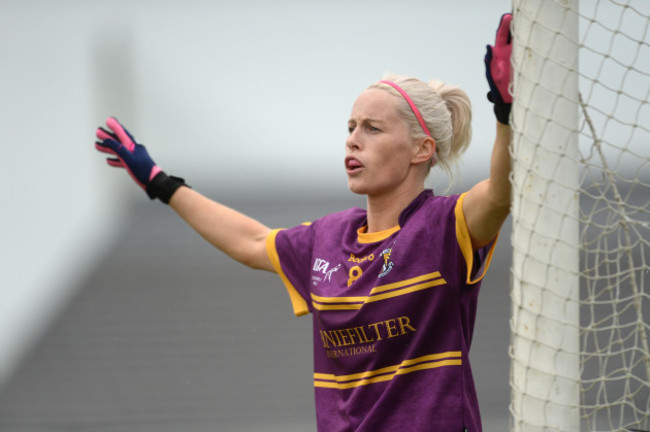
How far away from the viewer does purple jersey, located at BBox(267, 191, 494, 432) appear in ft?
7.63

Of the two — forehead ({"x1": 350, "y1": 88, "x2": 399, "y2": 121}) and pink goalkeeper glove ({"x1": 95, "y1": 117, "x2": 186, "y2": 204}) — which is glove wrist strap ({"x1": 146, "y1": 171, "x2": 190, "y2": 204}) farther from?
forehead ({"x1": 350, "y1": 88, "x2": 399, "y2": 121})

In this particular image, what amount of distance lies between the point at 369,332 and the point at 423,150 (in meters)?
0.54

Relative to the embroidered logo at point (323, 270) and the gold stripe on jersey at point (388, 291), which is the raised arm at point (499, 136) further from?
the embroidered logo at point (323, 270)

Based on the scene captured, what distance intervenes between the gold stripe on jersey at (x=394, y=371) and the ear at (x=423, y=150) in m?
0.55

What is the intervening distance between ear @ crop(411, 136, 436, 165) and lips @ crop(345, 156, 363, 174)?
0.50 ft

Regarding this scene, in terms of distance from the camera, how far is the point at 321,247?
266 cm

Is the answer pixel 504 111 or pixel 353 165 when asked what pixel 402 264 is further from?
pixel 504 111

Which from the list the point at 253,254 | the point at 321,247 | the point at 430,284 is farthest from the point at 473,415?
the point at 253,254

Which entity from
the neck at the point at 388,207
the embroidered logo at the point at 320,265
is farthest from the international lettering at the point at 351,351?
the neck at the point at 388,207

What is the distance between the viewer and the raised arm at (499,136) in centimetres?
212

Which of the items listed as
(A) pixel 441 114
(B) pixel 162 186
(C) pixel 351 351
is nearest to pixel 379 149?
(A) pixel 441 114

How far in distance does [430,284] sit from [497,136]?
1.38 feet

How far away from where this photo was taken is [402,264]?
2375mm

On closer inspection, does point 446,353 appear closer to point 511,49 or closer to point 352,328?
point 352,328
